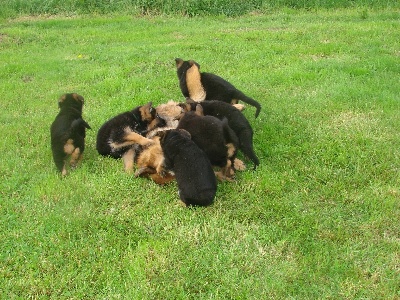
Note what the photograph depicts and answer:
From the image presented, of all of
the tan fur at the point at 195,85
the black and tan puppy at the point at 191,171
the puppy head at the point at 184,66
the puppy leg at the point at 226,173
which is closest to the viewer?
the black and tan puppy at the point at 191,171

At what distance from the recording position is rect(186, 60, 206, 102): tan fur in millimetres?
6371

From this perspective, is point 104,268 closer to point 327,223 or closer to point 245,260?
point 245,260

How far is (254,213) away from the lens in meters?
4.41

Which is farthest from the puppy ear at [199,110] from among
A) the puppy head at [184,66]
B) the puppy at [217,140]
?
the puppy head at [184,66]

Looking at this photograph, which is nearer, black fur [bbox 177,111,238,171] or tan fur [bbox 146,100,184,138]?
black fur [bbox 177,111,238,171]

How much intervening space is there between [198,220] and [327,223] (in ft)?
3.84

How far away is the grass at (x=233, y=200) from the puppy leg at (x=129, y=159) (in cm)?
13

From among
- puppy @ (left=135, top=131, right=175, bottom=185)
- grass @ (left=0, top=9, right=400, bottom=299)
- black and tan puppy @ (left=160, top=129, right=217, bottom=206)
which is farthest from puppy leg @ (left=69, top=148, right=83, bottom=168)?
black and tan puppy @ (left=160, top=129, right=217, bottom=206)

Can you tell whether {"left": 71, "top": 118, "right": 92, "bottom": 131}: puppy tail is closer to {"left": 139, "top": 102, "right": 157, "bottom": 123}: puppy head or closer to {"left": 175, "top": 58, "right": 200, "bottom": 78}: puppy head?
{"left": 139, "top": 102, "right": 157, "bottom": 123}: puppy head

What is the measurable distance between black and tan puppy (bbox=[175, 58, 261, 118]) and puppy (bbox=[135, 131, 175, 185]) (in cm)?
136

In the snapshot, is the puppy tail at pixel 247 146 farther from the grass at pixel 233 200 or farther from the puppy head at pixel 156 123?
the puppy head at pixel 156 123

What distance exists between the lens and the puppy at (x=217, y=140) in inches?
191

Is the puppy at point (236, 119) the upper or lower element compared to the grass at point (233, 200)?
upper

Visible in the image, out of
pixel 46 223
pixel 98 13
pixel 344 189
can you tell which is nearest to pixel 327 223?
pixel 344 189
